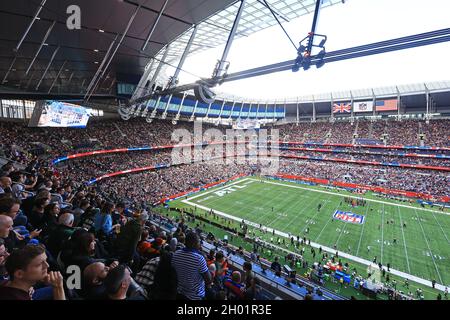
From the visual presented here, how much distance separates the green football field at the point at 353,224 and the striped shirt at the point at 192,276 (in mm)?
20865

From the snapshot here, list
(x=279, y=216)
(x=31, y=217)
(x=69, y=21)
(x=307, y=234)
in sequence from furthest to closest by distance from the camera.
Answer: (x=279, y=216) < (x=307, y=234) < (x=69, y=21) < (x=31, y=217)

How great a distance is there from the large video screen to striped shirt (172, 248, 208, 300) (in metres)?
25.9

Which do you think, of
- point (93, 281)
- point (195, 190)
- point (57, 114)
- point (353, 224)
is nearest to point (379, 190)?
point (353, 224)

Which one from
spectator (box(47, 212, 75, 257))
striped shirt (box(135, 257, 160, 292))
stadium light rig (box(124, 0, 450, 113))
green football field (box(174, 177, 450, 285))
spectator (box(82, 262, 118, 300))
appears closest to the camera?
spectator (box(82, 262, 118, 300))

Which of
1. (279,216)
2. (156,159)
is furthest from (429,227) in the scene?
(156,159)

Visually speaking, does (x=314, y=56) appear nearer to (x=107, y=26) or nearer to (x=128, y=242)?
(x=128, y=242)

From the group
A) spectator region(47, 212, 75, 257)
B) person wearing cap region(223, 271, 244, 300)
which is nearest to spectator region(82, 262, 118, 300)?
spectator region(47, 212, 75, 257)

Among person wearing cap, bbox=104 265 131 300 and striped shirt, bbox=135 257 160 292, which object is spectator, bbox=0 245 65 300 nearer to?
person wearing cap, bbox=104 265 131 300

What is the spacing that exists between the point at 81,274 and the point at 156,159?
4276 cm

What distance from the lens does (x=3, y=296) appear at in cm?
203

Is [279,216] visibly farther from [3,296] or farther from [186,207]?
[3,296]

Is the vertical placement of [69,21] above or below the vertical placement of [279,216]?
above

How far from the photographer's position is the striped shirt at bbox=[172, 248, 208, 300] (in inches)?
145

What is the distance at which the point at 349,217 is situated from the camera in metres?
28.7
